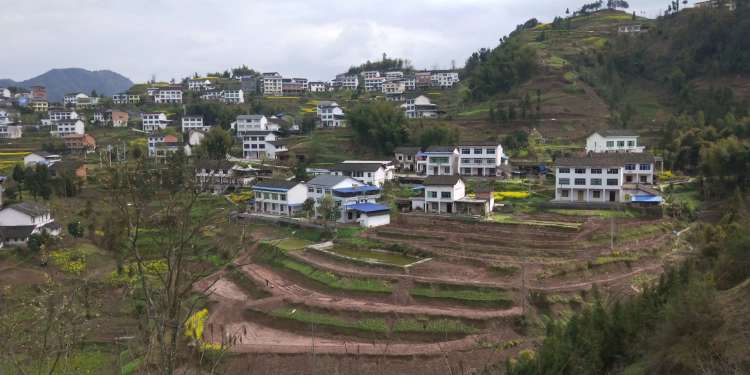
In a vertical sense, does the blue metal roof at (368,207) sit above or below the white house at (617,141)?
below

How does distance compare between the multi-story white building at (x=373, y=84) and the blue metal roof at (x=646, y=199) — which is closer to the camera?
the blue metal roof at (x=646, y=199)

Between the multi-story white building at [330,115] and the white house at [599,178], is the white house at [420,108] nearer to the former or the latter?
the multi-story white building at [330,115]

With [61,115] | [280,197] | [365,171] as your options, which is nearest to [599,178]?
[365,171]

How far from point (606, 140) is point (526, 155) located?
5.67 m

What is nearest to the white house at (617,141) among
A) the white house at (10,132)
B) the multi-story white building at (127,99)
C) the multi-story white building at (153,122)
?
the multi-story white building at (153,122)

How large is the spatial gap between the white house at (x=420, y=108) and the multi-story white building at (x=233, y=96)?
2491 cm

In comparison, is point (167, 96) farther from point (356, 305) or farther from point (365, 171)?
point (356, 305)

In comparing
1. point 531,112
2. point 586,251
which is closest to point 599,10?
point 531,112

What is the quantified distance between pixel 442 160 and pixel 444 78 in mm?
41214

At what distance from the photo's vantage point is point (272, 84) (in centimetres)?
8156

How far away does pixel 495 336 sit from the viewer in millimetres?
19125

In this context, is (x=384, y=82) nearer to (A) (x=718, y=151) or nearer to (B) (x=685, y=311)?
(A) (x=718, y=151)

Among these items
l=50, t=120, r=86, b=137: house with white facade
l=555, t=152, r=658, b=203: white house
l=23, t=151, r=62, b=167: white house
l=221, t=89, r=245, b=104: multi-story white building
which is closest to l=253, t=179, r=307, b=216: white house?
l=555, t=152, r=658, b=203: white house

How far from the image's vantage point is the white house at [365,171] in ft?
123
